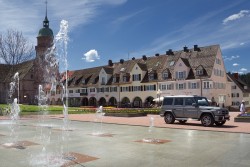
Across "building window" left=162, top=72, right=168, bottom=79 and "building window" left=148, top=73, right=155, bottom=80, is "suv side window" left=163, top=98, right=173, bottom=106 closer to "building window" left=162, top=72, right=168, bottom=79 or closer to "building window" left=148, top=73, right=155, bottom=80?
"building window" left=162, top=72, right=168, bottom=79

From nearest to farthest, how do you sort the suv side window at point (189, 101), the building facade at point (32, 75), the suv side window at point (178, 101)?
the suv side window at point (189, 101) < the suv side window at point (178, 101) < the building facade at point (32, 75)

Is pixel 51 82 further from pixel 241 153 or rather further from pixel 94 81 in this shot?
pixel 241 153

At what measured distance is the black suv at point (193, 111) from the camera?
859 inches

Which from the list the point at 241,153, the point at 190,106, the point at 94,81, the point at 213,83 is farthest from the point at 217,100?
the point at 241,153

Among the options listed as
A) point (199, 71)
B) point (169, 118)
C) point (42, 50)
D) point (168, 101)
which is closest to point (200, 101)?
point (168, 101)

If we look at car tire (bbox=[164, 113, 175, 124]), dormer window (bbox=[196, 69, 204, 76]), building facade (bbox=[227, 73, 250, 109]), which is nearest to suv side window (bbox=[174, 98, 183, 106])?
car tire (bbox=[164, 113, 175, 124])

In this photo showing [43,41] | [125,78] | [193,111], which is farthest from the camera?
[43,41]

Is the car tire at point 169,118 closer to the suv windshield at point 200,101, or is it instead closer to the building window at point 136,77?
the suv windshield at point 200,101

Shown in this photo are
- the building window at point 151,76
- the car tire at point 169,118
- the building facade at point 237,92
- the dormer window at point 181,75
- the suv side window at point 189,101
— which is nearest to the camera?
the suv side window at point 189,101

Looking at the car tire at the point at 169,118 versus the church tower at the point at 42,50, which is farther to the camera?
the church tower at the point at 42,50

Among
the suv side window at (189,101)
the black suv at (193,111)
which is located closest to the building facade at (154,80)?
the black suv at (193,111)

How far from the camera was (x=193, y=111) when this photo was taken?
22.5m

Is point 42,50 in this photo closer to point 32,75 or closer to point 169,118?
point 32,75

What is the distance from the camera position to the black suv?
2183cm
